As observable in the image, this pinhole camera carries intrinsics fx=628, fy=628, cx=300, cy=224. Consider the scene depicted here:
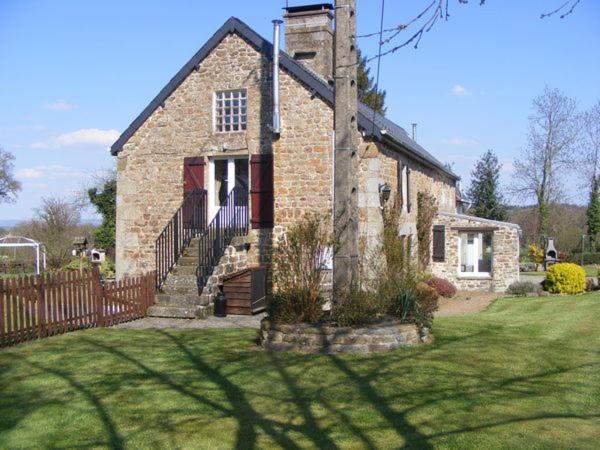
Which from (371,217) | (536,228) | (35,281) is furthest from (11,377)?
(536,228)

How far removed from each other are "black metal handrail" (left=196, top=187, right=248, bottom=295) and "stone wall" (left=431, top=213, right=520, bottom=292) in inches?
372

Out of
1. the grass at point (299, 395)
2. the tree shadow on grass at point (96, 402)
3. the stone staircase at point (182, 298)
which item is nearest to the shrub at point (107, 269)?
the stone staircase at point (182, 298)

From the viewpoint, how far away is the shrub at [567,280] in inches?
822

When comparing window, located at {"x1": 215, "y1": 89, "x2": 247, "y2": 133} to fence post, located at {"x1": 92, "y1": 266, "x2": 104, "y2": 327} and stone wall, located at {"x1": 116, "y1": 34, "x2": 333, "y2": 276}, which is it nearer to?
stone wall, located at {"x1": 116, "y1": 34, "x2": 333, "y2": 276}

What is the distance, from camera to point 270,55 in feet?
54.7

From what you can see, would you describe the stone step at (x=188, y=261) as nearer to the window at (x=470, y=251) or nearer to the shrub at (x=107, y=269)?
the shrub at (x=107, y=269)

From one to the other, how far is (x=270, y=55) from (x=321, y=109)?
2103 millimetres

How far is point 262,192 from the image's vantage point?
16656mm

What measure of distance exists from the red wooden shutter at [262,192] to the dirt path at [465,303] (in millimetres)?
5083

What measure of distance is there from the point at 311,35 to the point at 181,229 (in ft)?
23.7

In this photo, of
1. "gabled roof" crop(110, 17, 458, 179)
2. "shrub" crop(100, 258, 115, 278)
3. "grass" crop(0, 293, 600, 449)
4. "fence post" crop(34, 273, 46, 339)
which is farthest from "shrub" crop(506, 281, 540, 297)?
"fence post" crop(34, 273, 46, 339)

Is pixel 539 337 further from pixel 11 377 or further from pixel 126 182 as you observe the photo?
pixel 126 182

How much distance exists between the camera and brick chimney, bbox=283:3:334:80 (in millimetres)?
18906

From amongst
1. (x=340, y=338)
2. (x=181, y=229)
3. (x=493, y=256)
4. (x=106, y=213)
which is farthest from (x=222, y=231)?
(x=106, y=213)
